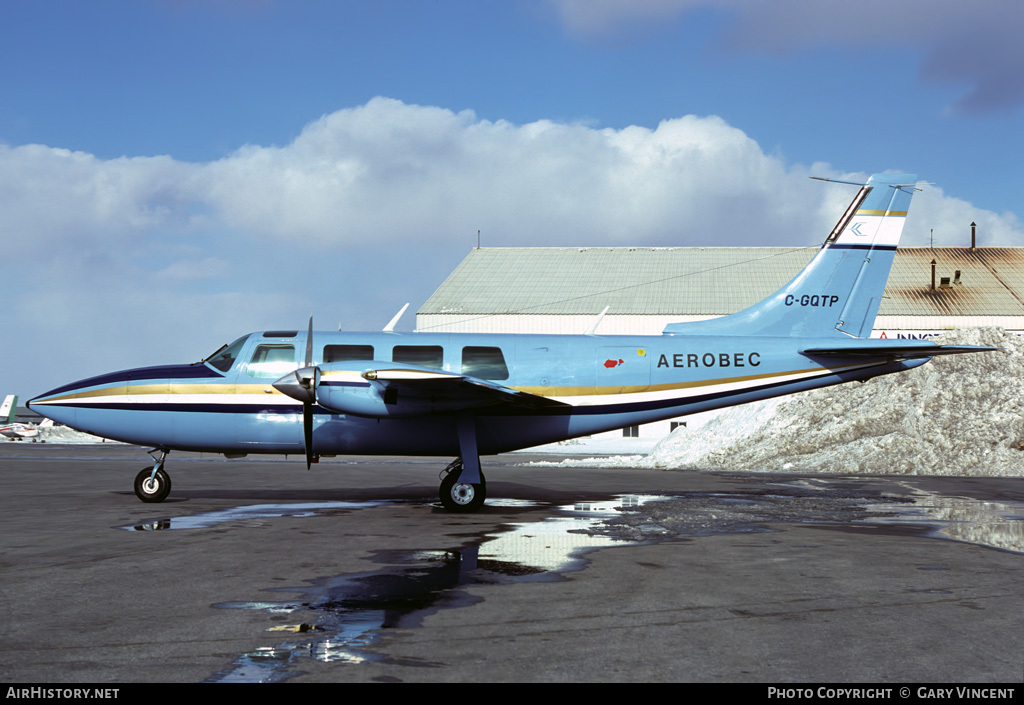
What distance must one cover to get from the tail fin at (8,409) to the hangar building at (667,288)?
29679 mm

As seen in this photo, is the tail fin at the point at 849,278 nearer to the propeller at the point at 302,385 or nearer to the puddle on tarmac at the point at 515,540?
the puddle on tarmac at the point at 515,540

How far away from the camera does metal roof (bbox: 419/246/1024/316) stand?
5797cm

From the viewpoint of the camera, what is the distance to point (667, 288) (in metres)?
60.3

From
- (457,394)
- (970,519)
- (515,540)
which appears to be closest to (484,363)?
(457,394)

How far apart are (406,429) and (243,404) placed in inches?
132

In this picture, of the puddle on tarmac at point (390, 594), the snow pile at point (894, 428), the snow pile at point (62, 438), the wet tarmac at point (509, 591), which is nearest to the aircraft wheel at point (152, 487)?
the wet tarmac at point (509, 591)

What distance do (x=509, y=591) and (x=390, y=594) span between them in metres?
1.21

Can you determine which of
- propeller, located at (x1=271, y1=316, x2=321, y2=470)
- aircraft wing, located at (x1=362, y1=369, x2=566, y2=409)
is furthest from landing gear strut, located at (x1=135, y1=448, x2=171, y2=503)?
aircraft wing, located at (x1=362, y1=369, x2=566, y2=409)

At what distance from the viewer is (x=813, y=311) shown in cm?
1978

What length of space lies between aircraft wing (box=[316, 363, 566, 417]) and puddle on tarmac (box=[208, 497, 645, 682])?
3.25 meters

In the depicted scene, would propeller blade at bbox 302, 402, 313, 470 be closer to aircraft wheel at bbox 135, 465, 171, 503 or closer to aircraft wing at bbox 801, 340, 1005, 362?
aircraft wheel at bbox 135, 465, 171, 503

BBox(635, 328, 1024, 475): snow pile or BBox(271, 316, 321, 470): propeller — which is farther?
BBox(635, 328, 1024, 475): snow pile

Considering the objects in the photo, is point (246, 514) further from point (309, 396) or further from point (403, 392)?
point (403, 392)

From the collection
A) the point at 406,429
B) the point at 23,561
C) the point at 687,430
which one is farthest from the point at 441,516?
the point at 687,430
